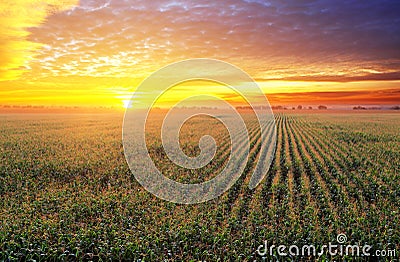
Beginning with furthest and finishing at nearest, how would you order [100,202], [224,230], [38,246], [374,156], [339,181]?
[374,156] < [339,181] < [100,202] < [224,230] < [38,246]

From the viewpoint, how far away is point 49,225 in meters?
8.06

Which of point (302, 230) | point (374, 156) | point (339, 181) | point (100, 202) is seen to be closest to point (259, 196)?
point (302, 230)

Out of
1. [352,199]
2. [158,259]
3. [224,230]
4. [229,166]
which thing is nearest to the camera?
[158,259]

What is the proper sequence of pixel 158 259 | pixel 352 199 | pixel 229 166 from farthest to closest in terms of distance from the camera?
1. pixel 229 166
2. pixel 352 199
3. pixel 158 259

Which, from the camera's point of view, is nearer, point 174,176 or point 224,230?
point 224,230

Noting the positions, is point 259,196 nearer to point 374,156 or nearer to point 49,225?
point 49,225

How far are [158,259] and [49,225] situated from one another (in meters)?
3.57

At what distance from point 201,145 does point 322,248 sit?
1652cm

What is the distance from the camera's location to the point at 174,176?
1357cm

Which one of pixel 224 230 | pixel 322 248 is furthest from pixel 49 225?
pixel 322 248

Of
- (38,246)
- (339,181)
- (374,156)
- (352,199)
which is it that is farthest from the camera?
(374,156)

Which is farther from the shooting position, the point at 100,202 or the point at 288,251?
the point at 100,202

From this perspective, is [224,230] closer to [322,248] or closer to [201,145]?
[322,248]

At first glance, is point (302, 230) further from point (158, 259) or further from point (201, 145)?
point (201, 145)
